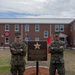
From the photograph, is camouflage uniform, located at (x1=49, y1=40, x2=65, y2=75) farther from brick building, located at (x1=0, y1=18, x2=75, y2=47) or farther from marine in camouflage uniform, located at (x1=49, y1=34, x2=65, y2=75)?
brick building, located at (x1=0, y1=18, x2=75, y2=47)

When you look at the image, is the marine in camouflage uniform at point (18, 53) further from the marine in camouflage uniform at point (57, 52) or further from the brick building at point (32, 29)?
the brick building at point (32, 29)

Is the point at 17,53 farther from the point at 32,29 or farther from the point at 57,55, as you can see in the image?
the point at 32,29

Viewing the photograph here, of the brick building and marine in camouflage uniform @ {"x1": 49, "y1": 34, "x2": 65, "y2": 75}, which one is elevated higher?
the brick building

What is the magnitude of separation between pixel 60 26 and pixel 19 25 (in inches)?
360

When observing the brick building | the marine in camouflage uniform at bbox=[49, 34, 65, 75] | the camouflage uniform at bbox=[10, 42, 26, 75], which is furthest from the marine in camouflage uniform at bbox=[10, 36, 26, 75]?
the brick building

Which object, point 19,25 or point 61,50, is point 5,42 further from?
point 61,50

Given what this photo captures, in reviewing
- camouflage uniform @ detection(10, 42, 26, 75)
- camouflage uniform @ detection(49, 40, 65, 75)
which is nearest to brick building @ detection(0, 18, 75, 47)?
camouflage uniform @ detection(10, 42, 26, 75)

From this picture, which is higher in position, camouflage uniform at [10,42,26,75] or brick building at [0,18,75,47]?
brick building at [0,18,75,47]

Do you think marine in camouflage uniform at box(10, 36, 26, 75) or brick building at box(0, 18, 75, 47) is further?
brick building at box(0, 18, 75, 47)

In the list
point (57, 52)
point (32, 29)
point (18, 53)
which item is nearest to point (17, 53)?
point (18, 53)

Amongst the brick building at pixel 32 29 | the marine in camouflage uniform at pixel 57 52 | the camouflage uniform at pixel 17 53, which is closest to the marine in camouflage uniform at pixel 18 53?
the camouflage uniform at pixel 17 53

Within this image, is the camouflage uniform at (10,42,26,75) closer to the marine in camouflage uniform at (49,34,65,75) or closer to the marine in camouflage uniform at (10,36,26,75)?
the marine in camouflage uniform at (10,36,26,75)

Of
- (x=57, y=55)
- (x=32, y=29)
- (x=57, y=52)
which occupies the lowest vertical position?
(x=57, y=55)

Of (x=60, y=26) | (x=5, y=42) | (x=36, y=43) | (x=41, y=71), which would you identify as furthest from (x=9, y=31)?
(x=36, y=43)
